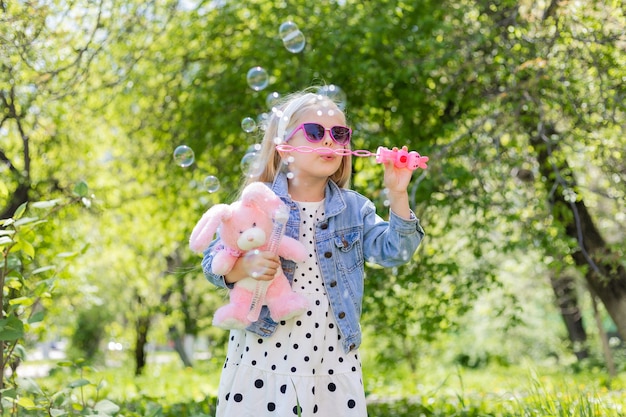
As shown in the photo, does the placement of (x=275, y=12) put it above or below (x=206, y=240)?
above

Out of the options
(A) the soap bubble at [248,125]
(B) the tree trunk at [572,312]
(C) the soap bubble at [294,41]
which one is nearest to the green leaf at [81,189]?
(A) the soap bubble at [248,125]

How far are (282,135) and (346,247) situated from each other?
426 millimetres

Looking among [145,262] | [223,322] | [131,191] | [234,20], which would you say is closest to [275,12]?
[234,20]

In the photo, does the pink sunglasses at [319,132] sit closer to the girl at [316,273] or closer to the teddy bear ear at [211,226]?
the girl at [316,273]

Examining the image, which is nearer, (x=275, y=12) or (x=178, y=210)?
(x=275, y=12)

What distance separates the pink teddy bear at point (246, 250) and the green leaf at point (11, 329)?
91 centimetres

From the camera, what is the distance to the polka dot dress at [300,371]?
80.6 inches

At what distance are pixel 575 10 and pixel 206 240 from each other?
11.5 feet

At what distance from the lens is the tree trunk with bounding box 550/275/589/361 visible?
10.9 meters

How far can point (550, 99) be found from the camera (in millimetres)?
4809

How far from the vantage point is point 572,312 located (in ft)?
38.1

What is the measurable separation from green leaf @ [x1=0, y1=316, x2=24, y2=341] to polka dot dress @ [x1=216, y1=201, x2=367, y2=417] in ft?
2.83

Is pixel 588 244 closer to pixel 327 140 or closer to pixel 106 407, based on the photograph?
pixel 327 140

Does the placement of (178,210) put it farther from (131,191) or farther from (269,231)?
(269,231)
